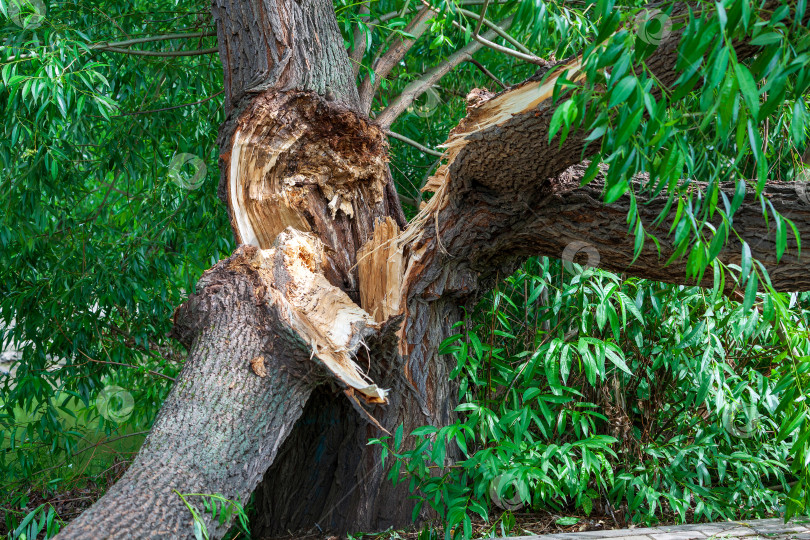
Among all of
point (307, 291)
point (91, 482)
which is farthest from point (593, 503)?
point (91, 482)

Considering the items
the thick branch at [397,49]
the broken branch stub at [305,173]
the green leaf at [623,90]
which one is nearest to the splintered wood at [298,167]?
the broken branch stub at [305,173]

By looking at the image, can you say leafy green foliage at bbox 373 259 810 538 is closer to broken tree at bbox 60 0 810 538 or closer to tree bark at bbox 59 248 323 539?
broken tree at bbox 60 0 810 538

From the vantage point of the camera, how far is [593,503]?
3.03 meters

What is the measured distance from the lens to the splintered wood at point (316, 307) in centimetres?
235

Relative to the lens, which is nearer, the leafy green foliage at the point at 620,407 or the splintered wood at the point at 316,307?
the splintered wood at the point at 316,307

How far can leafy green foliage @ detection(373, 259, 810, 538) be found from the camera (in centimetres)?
247

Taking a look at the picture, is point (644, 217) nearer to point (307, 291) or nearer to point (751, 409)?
point (751, 409)

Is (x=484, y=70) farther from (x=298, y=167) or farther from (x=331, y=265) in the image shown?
(x=331, y=265)

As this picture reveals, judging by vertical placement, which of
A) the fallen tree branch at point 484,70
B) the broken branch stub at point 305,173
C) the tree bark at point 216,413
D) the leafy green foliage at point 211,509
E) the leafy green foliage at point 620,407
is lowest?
the leafy green foliage at point 620,407

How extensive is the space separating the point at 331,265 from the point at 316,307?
0.33m

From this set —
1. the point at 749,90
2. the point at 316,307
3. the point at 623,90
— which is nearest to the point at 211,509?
the point at 316,307

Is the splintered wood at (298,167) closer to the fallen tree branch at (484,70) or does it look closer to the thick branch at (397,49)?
the thick branch at (397,49)

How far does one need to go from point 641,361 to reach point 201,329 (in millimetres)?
1913

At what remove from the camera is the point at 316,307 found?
258 cm
